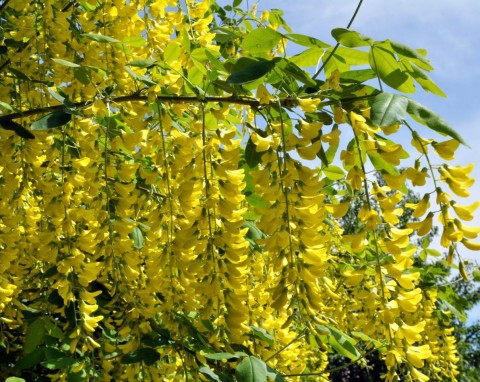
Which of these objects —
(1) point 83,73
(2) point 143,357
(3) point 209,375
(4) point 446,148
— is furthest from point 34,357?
(4) point 446,148

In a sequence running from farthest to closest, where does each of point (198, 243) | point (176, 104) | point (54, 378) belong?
point (54, 378), point (176, 104), point (198, 243)

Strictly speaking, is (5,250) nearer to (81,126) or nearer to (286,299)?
(81,126)

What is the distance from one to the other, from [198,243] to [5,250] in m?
1.26

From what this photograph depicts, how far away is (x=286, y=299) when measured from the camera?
5.19ft

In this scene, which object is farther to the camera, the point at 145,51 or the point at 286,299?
the point at 145,51

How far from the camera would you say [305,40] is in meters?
1.74

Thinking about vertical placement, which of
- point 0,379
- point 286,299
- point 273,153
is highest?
point 273,153

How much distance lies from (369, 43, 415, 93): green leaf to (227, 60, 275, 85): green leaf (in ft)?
0.91

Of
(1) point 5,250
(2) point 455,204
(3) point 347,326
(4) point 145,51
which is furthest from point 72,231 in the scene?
(3) point 347,326

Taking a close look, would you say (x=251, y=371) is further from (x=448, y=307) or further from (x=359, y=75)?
(x=448, y=307)

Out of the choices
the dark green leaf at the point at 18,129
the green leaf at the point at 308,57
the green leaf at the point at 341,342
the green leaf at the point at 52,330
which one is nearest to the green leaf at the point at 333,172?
the green leaf at the point at 341,342

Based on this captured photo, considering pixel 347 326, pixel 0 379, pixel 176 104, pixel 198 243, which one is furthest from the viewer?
pixel 347 326

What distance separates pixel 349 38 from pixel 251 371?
1015mm

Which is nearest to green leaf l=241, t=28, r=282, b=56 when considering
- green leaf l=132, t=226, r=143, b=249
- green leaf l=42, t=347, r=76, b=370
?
green leaf l=132, t=226, r=143, b=249
